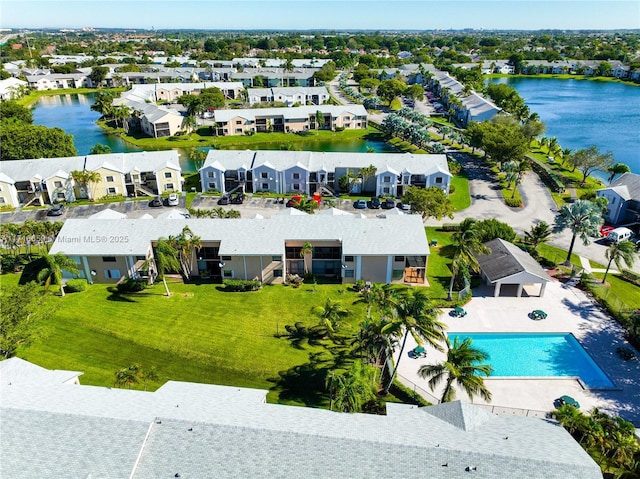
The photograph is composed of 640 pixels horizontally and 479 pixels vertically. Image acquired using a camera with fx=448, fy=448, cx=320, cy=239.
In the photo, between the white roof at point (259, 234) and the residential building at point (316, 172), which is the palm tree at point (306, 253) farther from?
the residential building at point (316, 172)

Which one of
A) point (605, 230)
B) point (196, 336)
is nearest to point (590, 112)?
point (605, 230)

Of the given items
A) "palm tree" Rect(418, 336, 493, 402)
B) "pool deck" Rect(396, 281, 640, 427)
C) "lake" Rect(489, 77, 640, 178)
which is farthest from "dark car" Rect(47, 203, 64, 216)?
"lake" Rect(489, 77, 640, 178)

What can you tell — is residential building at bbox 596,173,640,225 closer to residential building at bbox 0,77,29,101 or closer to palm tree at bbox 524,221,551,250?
palm tree at bbox 524,221,551,250

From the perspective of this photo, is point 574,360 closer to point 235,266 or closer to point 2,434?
point 235,266

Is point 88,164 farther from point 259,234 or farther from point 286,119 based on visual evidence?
point 286,119

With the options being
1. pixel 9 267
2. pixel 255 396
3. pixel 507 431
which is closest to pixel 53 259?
pixel 9 267

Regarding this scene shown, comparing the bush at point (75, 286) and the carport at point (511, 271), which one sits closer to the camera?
the carport at point (511, 271)

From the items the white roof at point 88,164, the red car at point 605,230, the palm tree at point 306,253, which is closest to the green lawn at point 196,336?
the palm tree at point 306,253
